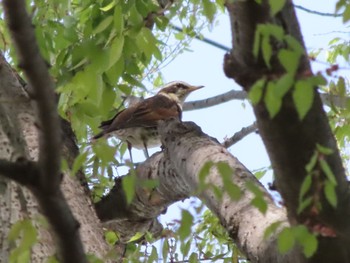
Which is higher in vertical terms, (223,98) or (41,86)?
(223,98)

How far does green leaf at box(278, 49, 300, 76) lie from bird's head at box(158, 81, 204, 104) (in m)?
6.28

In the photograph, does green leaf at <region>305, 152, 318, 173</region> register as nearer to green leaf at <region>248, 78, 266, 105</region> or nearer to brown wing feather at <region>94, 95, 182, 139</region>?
green leaf at <region>248, 78, 266, 105</region>

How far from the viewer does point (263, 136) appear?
6.23ft

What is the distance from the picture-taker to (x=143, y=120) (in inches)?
272

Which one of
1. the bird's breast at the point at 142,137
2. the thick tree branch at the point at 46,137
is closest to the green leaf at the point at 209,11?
the thick tree branch at the point at 46,137

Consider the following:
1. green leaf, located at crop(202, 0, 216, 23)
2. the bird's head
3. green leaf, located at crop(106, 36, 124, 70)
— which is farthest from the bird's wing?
green leaf, located at crop(202, 0, 216, 23)

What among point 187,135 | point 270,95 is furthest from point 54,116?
point 187,135

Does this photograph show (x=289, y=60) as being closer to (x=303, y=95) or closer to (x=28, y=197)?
(x=303, y=95)

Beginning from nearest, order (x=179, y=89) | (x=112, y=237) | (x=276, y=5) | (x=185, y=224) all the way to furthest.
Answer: (x=276, y=5)
(x=185, y=224)
(x=112, y=237)
(x=179, y=89)

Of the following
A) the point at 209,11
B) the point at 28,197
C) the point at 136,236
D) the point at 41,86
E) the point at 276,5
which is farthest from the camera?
the point at 136,236

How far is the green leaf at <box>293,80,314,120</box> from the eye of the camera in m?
1.69

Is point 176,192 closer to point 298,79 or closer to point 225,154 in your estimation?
point 225,154

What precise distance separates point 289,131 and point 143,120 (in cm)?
506

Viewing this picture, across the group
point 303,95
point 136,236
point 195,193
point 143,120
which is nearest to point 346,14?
point 303,95
